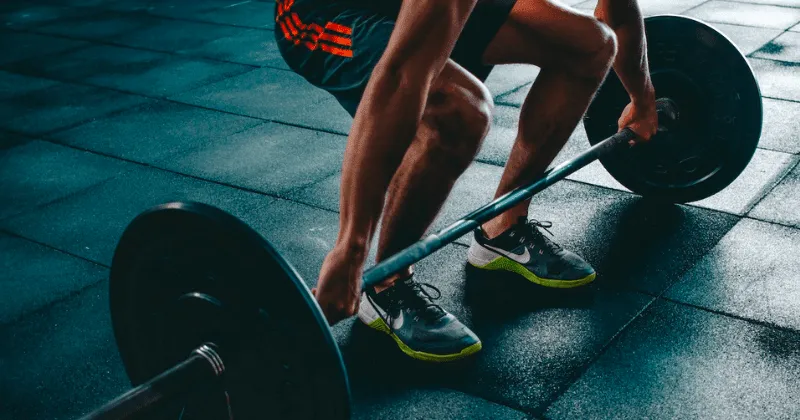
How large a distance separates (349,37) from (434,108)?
0.28 m

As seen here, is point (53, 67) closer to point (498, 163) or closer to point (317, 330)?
point (498, 163)

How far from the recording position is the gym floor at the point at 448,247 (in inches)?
75.5

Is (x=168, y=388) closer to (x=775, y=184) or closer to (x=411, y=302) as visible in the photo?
(x=411, y=302)

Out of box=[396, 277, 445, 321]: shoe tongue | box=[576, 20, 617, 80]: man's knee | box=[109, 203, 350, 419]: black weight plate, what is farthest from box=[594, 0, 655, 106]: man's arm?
box=[109, 203, 350, 419]: black weight plate

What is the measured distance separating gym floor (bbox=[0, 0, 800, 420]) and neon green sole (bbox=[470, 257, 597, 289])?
32mm

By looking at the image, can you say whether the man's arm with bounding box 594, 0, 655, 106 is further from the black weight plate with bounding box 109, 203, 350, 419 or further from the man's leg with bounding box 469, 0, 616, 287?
the black weight plate with bounding box 109, 203, 350, 419

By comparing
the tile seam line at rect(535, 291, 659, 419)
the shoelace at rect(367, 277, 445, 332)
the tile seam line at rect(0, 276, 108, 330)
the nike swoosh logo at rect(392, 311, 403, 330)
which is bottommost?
the tile seam line at rect(0, 276, 108, 330)

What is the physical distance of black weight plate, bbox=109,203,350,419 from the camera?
136cm

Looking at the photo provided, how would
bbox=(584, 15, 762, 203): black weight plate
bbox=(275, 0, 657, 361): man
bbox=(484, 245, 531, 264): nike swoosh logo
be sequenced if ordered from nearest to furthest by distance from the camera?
bbox=(275, 0, 657, 361): man
bbox=(484, 245, 531, 264): nike swoosh logo
bbox=(584, 15, 762, 203): black weight plate

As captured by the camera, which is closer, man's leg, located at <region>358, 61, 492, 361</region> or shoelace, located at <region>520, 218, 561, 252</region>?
man's leg, located at <region>358, 61, 492, 361</region>

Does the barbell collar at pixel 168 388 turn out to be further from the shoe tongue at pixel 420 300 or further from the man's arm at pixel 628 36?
the man's arm at pixel 628 36

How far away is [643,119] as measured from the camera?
243 centimetres

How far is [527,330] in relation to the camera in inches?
A: 83.7

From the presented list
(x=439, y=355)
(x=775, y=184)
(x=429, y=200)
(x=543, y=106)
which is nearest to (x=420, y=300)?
(x=439, y=355)
